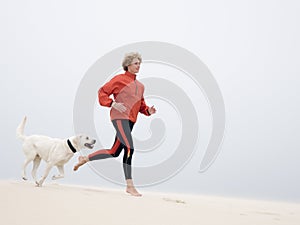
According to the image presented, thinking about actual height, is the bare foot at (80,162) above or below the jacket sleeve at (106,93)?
below

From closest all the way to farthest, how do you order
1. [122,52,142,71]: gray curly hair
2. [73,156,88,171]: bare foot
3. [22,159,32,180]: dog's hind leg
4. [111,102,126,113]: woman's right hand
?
[111,102,126,113]: woman's right hand
[73,156,88,171]: bare foot
[122,52,142,71]: gray curly hair
[22,159,32,180]: dog's hind leg

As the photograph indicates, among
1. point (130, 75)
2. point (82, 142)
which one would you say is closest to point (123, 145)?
point (82, 142)

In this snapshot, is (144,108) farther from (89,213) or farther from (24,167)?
(89,213)

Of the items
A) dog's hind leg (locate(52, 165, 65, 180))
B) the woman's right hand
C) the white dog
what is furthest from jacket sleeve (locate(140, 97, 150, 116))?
dog's hind leg (locate(52, 165, 65, 180))

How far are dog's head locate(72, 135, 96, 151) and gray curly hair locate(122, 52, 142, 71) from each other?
1.17 m

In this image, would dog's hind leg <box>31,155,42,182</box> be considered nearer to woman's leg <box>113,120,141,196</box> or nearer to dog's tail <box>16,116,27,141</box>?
dog's tail <box>16,116,27,141</box>

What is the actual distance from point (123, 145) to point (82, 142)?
2.10 feet

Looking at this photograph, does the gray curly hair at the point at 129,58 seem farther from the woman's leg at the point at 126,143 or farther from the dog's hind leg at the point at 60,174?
the dog's hind leg at the point at 60,174

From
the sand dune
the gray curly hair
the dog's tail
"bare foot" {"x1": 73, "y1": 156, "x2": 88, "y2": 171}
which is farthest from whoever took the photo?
the dog's tail

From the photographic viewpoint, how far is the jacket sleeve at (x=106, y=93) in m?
4.25

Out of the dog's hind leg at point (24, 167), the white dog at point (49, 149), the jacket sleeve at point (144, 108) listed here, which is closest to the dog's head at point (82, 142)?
the white dog at point (49, 149)

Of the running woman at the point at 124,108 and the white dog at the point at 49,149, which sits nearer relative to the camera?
the running woman at the point at 124,108

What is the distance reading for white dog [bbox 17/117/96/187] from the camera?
14.6 feet

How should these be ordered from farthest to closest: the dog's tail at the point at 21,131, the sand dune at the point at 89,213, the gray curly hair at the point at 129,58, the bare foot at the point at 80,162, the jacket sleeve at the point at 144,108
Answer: the dog's tail at the point at 21,131 → the jacket sleeve at the point at 144,108 → the gray curly hair at the point at 129,58 → the bare foot at the point at 80,162 → the sand dune at the point at 89,213
